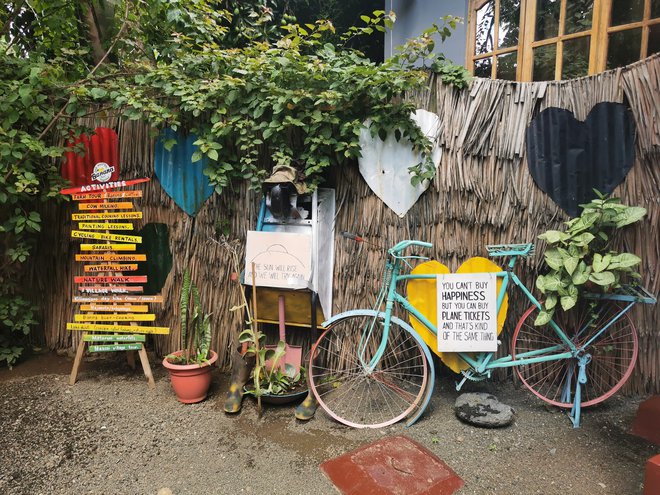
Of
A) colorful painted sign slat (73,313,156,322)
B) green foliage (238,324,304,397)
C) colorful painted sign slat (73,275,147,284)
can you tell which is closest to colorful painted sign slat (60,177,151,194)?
colorful painted sign slat (73,275,147,284)

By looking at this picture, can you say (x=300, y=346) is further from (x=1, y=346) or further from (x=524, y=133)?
(x=1, y=346)

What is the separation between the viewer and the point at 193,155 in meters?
3.06

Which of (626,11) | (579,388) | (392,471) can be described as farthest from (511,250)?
(626,11)

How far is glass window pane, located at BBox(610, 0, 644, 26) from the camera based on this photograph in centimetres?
318

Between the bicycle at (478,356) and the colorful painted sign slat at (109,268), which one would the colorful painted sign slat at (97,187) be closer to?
the colorful painted sign slat at (109,268)

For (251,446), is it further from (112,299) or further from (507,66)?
(507,66)

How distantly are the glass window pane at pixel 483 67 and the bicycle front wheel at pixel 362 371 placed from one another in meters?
2.95

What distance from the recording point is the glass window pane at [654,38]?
3.10 metres

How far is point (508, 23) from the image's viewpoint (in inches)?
156

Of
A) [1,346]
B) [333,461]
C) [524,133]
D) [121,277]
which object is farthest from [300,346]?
[1,346]

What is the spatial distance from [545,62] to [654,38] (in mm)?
788

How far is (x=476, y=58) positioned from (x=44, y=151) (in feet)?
13.9

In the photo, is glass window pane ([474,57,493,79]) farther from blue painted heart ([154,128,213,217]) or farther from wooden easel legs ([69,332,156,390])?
wooden easel legs ([69,332,156,390])

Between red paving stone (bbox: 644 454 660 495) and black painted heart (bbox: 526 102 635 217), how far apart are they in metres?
1.62
